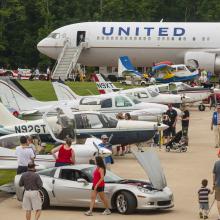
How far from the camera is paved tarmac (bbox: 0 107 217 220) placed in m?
20.6

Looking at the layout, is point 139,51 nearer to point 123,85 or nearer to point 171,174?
point 123,85

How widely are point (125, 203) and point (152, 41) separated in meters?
48.5

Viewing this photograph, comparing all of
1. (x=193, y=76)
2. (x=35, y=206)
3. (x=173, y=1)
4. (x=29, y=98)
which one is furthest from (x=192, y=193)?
(x=173, y=1)

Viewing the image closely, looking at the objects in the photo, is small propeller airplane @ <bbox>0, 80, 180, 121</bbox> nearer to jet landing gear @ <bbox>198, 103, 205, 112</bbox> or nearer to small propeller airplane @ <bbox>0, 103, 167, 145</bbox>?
small propeller airplane @ <bbox>0, 103, 167, 145</bbox>

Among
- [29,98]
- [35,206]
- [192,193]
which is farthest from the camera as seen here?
[29,98]

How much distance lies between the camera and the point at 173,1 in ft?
351

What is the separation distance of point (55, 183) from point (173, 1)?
286 ft

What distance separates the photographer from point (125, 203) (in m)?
20.6

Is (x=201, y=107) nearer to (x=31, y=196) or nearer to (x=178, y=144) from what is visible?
(x=178, y=144)

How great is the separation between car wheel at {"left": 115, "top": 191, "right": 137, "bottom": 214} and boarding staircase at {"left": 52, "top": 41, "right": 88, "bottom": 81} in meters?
48.0

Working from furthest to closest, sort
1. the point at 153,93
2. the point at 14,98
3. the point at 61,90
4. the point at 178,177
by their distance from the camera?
the point at 153,93 < the point at 61,90 < the point at 14,98 < the point at 178,177

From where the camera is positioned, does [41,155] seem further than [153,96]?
No

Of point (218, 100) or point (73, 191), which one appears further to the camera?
point (218, 100)

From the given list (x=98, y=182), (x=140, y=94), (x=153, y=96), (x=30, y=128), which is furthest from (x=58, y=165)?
(x=153, y=96)
